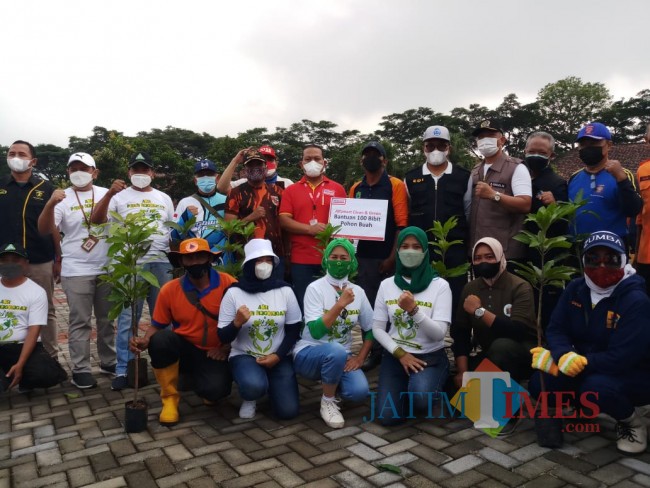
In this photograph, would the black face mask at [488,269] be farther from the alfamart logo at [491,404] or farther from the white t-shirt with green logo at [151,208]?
the white t-shirt with green logo at [151,208]

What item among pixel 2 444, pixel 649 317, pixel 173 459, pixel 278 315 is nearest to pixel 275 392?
pixel 278 315

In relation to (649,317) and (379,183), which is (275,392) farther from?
(649,317)

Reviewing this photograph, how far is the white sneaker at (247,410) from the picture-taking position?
4.20 metres

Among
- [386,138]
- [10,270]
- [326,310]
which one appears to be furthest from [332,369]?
[386,138]

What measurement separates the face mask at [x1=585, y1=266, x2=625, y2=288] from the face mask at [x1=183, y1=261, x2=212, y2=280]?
301 cm

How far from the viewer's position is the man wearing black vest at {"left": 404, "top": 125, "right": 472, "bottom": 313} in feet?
16.5

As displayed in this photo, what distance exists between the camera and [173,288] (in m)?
4.37

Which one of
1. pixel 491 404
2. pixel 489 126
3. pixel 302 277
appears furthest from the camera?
pixel 302 277

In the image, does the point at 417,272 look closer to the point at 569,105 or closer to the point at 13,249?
the point at 13,249

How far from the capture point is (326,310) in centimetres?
429

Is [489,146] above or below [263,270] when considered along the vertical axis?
above

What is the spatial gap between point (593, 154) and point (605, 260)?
1.48 m

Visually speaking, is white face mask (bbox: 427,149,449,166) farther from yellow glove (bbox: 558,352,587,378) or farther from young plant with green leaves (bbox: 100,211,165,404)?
young plant with green leaves (bbox: 100,211,165,404)

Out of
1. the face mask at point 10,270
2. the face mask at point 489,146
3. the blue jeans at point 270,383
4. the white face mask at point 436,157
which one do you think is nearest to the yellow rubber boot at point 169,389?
the blue jeans at point 270,383
